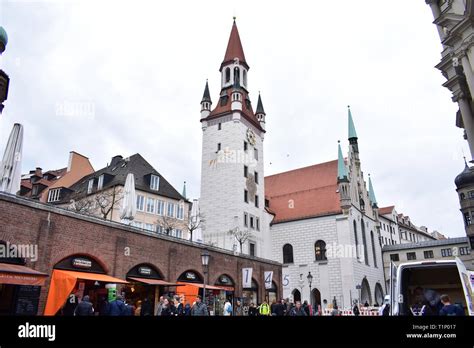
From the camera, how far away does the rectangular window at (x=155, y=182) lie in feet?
127

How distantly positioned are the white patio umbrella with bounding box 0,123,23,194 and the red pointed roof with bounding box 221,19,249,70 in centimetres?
4464

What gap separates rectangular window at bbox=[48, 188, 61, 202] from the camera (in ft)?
135

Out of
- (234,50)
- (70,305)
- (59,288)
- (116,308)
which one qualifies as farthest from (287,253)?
(116,308)

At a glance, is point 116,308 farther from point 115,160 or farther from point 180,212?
point 115,160

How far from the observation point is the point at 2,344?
6.06 ft

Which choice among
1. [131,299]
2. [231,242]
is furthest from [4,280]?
[231,242]

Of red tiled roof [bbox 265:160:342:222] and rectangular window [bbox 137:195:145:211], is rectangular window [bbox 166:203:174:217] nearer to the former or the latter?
rectangular window [bbox 137:195:145:211]

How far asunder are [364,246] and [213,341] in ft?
174

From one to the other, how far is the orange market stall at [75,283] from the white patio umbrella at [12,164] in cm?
373

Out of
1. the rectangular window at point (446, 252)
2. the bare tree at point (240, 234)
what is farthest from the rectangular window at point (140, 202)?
the rectangular window at point (446, 252)

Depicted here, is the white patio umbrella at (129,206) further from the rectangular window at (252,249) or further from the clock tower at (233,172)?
the rectangular window at (252,249)

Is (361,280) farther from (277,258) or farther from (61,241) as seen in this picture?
(61,241)

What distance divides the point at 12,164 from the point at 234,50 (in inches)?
1871

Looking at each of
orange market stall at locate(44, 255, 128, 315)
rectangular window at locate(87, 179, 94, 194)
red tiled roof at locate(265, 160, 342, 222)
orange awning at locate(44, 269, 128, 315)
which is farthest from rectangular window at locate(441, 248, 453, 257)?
orange awning at locate(44, 269, 128, 315)
